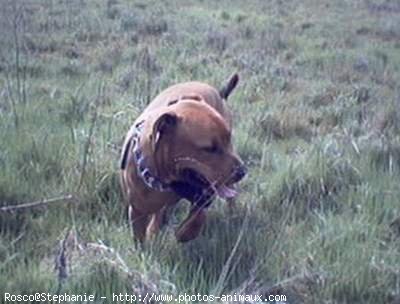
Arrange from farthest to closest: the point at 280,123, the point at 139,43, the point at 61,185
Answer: the point at 139,43 < the point at 280,123 < the point at 61,185

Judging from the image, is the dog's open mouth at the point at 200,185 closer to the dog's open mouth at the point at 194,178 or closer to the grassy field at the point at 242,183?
the dog's open mouth at the point at 194,178

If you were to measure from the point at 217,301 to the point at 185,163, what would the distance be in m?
0.77

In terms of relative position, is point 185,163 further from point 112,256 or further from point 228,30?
point 228,30

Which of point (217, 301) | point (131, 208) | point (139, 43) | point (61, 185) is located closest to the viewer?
point (217, 301)

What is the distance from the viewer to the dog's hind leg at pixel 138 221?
3.83 metres

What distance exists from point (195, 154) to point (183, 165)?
74mm

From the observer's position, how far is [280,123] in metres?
6.13

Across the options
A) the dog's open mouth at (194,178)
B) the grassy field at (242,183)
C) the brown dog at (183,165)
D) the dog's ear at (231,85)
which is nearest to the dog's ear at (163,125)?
the brown dog at (183,165)

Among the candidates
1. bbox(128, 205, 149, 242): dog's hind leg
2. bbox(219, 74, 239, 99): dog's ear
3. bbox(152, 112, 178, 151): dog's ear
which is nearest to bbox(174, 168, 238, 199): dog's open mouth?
bbox(152, 112, 178, 151): dog's ear

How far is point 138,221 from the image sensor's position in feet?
12.7

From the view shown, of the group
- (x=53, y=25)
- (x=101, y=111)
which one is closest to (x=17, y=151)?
(x=101, y=111)

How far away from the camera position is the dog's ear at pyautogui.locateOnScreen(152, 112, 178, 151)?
3.62m

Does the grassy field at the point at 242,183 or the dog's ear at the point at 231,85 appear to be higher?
the dog's ear at the point at 231,85

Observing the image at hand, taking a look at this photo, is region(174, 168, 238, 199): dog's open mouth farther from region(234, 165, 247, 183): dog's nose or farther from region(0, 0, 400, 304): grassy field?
A: region(0, 0, 400, 304): grassy field
